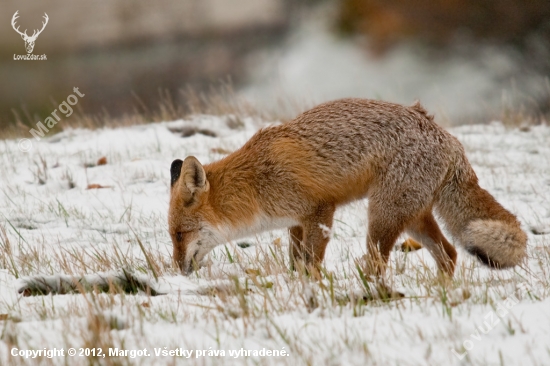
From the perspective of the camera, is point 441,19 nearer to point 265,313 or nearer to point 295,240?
point 295,240

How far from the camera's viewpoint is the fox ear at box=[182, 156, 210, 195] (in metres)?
5.10

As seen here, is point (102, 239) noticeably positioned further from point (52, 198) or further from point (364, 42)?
point (364, 42)

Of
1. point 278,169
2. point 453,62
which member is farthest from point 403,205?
point 453,62

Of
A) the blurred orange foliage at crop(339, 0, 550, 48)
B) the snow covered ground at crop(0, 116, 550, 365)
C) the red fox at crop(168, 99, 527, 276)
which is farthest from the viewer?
the blurred orange foliage at crop(339, 0, 550, 48)

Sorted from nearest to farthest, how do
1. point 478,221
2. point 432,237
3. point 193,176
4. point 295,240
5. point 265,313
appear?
1. point 265,313
2. point 478,221
3. point 193,176
4. point 432,237
5. point 295,240

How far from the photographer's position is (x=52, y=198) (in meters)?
7.41

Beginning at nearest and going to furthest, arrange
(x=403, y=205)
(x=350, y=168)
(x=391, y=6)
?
(x=403, y=205), (x=350, y=168), (x=391, y=6)

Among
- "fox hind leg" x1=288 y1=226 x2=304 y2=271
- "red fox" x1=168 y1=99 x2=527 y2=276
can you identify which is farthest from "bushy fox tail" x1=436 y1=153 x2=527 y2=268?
"fox hind leg" x1=288 y1=226 x2=304 y2=271

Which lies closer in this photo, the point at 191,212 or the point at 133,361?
the point at 133,361

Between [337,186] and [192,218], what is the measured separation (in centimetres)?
131

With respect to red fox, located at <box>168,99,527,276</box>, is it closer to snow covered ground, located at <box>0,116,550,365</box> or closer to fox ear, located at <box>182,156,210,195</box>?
fox ear, located at <box>182,156,210,195</box>

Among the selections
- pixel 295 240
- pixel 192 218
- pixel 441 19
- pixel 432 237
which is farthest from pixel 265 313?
pixel 441 19

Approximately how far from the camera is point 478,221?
4.71 metres

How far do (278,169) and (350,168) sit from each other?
64cm
